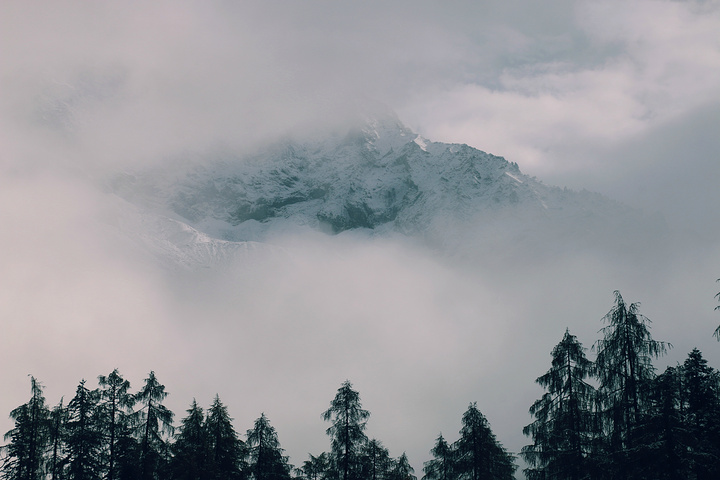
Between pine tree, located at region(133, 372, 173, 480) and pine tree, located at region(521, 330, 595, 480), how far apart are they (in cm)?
2376

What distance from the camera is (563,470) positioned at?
35.7 meters

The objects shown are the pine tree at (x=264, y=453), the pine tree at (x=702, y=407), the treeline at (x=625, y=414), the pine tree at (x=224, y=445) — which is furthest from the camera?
the pine tree at (x=264, y=453)

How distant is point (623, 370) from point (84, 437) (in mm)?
31927

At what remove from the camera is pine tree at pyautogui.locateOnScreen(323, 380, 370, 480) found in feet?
149

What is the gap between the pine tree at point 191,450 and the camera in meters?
40.9

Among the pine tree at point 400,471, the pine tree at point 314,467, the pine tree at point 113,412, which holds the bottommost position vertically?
the pine tree at point 400,471

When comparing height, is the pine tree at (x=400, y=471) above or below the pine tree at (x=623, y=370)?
below

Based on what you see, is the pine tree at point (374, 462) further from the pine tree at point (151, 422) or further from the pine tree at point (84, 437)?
the pine tree at point (84, 437)

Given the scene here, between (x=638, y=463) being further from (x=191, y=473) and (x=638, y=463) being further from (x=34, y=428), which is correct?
(x=34, y=428)

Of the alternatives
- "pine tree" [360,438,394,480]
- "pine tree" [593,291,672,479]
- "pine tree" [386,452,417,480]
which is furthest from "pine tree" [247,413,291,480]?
"pine tree" [593,291,672,479]

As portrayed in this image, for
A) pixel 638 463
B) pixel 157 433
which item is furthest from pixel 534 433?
pixel 157 433

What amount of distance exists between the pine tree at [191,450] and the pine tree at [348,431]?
826 cm

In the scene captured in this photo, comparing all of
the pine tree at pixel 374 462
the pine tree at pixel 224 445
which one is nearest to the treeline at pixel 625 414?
the pine tree at pixel 374 462

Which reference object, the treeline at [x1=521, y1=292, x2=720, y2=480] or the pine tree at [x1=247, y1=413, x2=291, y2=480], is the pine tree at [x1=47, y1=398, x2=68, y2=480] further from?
the treeline at [x1=521, y1=292, x2=720, y2=480]
